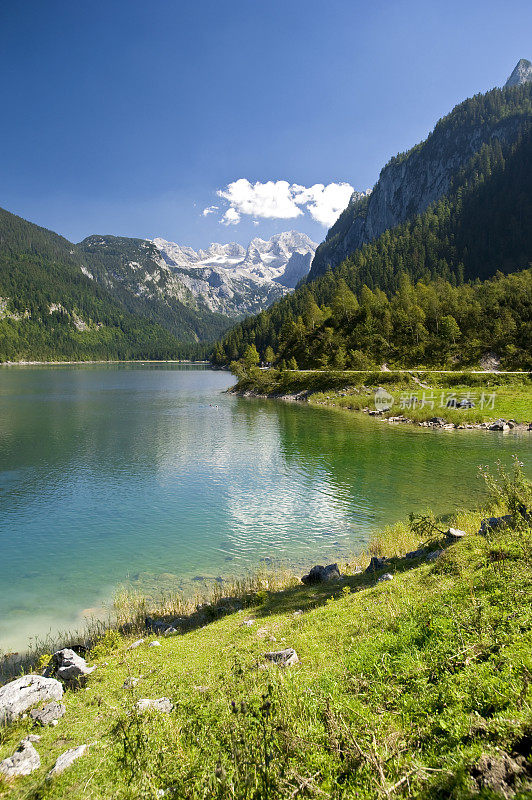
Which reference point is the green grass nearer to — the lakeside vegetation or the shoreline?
the shoreline

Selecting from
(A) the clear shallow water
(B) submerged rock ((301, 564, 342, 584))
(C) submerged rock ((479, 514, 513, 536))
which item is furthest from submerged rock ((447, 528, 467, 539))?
(A) the clear shallow water

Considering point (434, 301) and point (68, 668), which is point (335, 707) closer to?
point (68, 668)

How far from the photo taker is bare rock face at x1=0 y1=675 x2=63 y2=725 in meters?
8.66

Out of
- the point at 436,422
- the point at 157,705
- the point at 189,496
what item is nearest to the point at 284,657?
the point at 157,705

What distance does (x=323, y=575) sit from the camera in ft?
56.3

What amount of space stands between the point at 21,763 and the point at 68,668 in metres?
3.98

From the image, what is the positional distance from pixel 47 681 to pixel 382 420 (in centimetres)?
6229

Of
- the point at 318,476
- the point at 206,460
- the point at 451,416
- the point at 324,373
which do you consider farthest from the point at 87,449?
the point at 324,373

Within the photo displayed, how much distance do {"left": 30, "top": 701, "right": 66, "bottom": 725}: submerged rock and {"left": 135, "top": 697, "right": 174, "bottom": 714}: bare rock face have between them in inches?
82.6

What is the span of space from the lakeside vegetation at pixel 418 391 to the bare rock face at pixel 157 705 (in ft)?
190

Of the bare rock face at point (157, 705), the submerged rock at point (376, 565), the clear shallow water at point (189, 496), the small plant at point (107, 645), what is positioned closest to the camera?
the bare rock face at point (157, 705)

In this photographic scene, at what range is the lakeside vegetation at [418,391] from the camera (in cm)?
5972

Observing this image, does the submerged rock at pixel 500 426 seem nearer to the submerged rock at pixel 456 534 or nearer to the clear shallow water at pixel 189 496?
the clear shallow water at pixel 189 496

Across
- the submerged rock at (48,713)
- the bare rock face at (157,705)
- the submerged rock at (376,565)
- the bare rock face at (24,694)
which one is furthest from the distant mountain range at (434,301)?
the submerged rock at (48,713)
